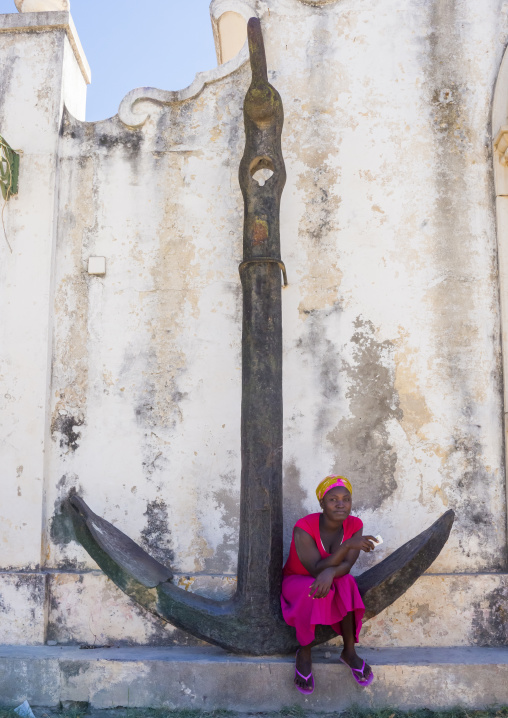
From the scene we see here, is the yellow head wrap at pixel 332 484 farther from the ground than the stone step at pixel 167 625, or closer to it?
farther from the ground

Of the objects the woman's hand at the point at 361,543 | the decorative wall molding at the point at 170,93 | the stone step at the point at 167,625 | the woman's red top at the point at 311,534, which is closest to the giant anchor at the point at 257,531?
the woman's red top at the point at 311,534

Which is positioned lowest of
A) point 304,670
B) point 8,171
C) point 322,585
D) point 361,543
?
point 304,670

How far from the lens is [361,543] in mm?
3654

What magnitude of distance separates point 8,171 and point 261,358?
2.36 m

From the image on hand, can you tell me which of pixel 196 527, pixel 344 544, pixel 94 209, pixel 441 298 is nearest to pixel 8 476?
pixel 196 527

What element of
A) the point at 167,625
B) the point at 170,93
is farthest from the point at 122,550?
the point at 170,93

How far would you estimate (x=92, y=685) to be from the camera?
4012 millimetres

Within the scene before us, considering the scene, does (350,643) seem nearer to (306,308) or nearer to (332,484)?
(332,484)

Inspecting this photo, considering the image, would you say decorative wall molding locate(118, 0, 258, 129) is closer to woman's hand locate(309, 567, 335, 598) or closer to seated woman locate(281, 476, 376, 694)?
seated woman locate(281, 476, 376, 694)

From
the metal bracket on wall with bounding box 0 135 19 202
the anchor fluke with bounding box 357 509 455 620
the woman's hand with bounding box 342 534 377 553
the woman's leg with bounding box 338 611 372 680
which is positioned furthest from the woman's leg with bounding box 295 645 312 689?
the metal bracket on wall with bounding box 0 135 19 202

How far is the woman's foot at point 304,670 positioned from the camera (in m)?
3.78

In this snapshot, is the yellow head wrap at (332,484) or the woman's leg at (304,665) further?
the yellow head wrap at (332,484)

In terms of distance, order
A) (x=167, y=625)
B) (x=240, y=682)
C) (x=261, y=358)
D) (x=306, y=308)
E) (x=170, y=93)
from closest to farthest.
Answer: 1. (x=240, y=682)
2. (x=261, y=358)
3. (x=167, y=625)
4. (x=306, y=308)
5. (x=170, y=93)

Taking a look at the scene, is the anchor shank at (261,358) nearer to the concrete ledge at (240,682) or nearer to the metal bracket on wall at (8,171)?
the concrete ledge at (240,682)
